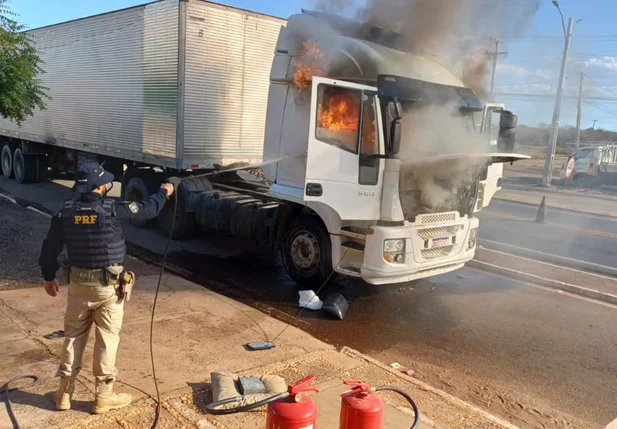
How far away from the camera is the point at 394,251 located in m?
5.92

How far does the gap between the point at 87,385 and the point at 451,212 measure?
4547 millimetres

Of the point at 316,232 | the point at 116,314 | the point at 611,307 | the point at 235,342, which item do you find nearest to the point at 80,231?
the point at 116,314

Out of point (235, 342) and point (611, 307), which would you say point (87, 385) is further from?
point (611, 307)

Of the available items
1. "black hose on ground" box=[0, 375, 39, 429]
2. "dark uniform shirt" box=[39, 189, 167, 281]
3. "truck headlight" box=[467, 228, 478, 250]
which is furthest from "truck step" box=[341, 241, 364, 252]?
"black hose on ground" box=[0, 375, 39, 429]

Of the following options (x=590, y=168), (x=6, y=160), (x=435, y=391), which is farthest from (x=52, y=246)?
(x=590, y=168)

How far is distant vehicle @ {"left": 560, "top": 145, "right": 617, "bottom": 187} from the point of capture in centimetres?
2455

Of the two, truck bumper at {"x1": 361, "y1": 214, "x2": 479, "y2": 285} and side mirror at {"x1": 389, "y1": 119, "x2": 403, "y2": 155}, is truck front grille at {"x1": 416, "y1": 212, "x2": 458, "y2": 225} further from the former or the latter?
side mirror at {"x1": 389, "y1": 119, "x2": 403, "y2": 155}

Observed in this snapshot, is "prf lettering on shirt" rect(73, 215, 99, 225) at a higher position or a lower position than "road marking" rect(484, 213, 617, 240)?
higher

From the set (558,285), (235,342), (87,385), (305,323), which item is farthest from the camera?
(558,285)

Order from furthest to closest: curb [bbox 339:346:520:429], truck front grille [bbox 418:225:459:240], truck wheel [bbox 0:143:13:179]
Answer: truck wheel [bbox 0:143:13:179] → truck front grille [bbox 418:225:459:240] → curb [bbox 339:346:520:429]

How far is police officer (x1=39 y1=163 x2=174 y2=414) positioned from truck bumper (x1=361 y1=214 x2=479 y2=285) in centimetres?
306

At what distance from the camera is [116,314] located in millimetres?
3529

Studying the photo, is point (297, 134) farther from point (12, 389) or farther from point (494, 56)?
point (12, 389)

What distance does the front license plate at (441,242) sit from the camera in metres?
6.34
